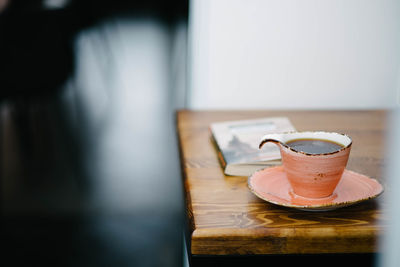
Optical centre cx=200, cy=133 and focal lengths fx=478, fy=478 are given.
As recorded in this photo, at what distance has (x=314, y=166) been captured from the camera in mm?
529

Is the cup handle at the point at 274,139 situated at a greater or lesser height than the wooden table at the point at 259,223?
greater

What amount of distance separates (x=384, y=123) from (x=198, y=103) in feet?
1.35

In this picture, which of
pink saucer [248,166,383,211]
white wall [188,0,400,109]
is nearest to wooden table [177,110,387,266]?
pink saucer [248,166,383,211]

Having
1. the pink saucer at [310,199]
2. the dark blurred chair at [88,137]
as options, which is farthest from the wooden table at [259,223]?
the dark blurred chair at [88,137]

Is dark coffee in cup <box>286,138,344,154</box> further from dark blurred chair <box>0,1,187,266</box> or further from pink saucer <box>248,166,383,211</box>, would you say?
dark blurred chair <box>0,1,187,266</box>

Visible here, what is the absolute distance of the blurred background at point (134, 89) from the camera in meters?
1.06

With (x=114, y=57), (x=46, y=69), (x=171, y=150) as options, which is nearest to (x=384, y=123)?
(x=171, y=150)

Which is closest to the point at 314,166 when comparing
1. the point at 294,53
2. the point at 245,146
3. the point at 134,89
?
the point at 245,146

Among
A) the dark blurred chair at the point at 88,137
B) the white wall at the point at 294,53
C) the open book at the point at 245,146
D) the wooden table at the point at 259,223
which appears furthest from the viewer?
the dark blurred chair at the point at 88,137

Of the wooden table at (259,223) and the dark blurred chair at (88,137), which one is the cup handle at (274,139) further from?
the dark blurred chair at (88,137)

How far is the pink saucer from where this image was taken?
0.54 meters

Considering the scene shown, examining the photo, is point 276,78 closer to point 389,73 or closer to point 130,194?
point 389,73

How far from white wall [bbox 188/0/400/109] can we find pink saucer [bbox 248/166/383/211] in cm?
47

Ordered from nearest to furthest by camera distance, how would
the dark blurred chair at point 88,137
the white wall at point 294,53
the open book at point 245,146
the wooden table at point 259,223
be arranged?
the wooden table at point 259,223 < the open book at point 245,146 < the white wall at point 294,53 < the dark blurred chair at point 88,137
